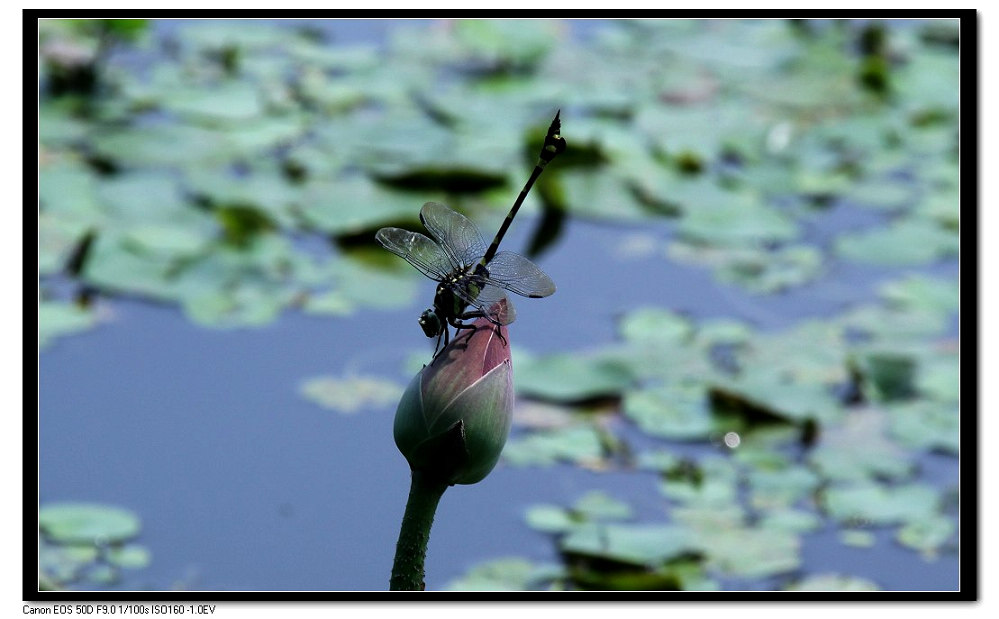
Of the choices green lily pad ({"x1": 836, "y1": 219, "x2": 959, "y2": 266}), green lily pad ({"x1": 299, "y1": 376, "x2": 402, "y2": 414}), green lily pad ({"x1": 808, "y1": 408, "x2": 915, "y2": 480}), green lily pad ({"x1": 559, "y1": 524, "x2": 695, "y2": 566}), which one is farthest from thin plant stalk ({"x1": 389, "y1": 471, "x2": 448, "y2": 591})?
green lily pad ({"x1": 836, "y1": 219, "x2": 959, "y2": 266})

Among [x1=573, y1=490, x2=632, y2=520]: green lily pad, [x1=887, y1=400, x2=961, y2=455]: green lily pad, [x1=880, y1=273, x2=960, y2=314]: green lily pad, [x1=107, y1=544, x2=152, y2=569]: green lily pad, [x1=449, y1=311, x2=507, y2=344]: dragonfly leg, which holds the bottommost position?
[x1=107, y1=544, x2=152, y2=569]: green lily pad

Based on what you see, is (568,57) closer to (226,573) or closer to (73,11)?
(226,573)

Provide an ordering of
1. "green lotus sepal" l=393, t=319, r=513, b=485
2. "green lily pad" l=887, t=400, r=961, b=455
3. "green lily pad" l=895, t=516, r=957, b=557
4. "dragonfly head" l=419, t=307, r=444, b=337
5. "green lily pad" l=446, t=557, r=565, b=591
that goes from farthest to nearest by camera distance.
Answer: "green lily pad" l=887, t=400, r=961, b=455 < "green lily pad" l=895, t=516, r=957, b=557 < "green lily pad" l=446, t=557, r=565, b=591 < "dragonfly head" l=419, t=307, r=444, b=337 < "green lotus sepal" l=393, t=319, r=513, b=485

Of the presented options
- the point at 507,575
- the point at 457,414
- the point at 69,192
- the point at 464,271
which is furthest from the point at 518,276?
the point at 69,192

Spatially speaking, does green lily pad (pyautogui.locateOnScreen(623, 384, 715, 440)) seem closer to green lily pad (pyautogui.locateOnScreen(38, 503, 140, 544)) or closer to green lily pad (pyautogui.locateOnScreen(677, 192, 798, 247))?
green lily pad (pyautogui.locateOnScreen(677, 192, 798, 247))

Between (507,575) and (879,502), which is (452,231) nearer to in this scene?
(507,575)

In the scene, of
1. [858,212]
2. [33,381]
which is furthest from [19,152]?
[858,212]

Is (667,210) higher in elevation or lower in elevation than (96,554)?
higher
